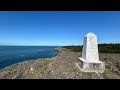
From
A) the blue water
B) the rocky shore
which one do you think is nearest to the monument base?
the rocky shore

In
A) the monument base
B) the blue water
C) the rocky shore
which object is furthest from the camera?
the blue water

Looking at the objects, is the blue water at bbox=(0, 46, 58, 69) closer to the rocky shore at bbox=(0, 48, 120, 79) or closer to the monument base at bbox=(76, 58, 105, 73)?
the rocky shore at bbox=(0, 48, 120, 79)

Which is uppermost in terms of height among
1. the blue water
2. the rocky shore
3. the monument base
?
the monument base

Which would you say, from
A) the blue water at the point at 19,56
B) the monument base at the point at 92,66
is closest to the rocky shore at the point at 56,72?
the monument base at the point at 92,66

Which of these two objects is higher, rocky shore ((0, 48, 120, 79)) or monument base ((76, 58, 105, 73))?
monument base ((76, 58, 105, 73))

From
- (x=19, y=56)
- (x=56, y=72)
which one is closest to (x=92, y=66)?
(x=56, y=72)

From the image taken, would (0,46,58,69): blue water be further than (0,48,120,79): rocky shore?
Yes

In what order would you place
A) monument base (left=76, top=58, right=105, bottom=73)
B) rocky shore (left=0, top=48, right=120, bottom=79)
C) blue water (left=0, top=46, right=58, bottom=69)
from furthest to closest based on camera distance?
blue water (left=0, top=46, right=58, bottom=69)
monument base (left=76, top=58, right=105, bottom=73)
rocky shore (left=0, top=48, right=120, bottom=79)

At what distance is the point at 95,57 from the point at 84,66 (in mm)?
1335
